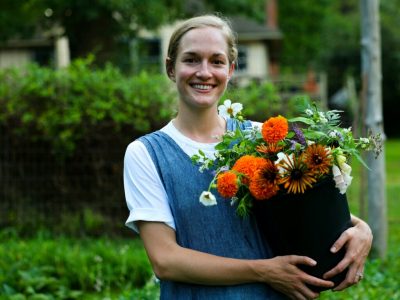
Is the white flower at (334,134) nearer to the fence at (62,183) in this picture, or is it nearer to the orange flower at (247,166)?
the orange flower at (247,166)

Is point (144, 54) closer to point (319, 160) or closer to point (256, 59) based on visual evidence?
point (256, 59)

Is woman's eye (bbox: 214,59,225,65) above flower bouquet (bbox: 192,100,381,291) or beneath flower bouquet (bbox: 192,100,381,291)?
above

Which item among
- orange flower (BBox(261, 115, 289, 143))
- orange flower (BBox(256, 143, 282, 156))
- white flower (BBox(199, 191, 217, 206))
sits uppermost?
orange flower (BBox(261, 115, 289, 143))

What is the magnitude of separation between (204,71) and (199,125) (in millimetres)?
206

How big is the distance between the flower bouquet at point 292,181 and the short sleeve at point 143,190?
18 cm

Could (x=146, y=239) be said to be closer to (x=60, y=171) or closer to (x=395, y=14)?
(x=60, y=171)

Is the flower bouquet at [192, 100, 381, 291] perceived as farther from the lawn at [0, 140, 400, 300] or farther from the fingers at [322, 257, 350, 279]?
the lawn at [0, 140, 400, 300]

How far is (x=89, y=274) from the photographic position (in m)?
6.39

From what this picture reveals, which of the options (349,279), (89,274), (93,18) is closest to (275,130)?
(349,279)

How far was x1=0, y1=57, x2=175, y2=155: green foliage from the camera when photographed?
26.7 ft

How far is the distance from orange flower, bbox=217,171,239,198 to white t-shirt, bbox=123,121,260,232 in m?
0.25

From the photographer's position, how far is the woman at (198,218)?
2547mm

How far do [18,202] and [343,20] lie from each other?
37.8m

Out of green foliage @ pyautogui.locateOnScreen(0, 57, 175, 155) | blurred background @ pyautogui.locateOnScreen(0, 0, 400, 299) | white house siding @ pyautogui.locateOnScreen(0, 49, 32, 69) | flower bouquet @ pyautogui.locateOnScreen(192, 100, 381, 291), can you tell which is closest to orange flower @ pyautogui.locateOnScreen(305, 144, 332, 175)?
flower bouquet @ pyautogui.locateOnScreen(192, 100, 381, 291)
